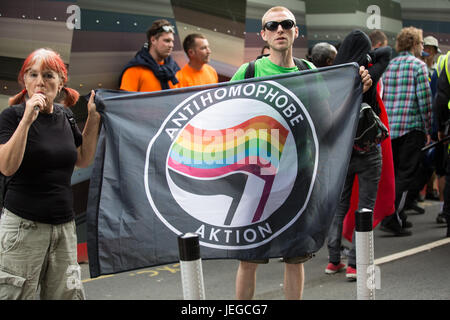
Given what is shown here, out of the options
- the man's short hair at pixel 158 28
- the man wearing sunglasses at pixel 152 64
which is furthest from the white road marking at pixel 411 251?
the man's short hair at pixel 158 28

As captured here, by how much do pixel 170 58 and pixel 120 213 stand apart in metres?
3.76

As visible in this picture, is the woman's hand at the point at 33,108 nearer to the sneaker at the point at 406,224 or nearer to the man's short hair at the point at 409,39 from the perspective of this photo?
the man's short hair at the point at 409,39

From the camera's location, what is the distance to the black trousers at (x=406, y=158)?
772cm

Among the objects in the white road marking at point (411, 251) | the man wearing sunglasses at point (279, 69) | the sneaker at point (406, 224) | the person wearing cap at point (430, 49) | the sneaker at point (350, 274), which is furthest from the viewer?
the person wearing cap at point (430, 49)

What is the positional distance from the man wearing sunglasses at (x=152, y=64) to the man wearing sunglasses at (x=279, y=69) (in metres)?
2.92

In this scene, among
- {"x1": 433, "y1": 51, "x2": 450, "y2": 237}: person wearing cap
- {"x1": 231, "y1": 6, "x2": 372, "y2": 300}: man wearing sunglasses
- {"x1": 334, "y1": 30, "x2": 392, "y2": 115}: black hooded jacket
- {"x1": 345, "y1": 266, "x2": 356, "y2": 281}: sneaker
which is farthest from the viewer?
{"x1": 433, "y1": 51, "x2": 450, "y2": 237}: person wearing cap

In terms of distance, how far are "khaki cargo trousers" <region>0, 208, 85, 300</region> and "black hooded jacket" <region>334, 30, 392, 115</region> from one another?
2.70 metres

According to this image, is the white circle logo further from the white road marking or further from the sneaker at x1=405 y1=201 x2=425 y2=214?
the sneaker at x1=405 y1=201 x2=425 y2=214

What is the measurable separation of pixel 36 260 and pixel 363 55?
3.07 meters

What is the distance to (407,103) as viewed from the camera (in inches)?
299

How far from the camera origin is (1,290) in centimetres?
349

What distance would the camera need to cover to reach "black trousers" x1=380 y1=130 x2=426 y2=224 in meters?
7.72

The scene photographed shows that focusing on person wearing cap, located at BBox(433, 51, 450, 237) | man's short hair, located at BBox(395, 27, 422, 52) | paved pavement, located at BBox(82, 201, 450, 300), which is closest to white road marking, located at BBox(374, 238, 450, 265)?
paved pavement, located at BBox(82, 201, 450, 300)
